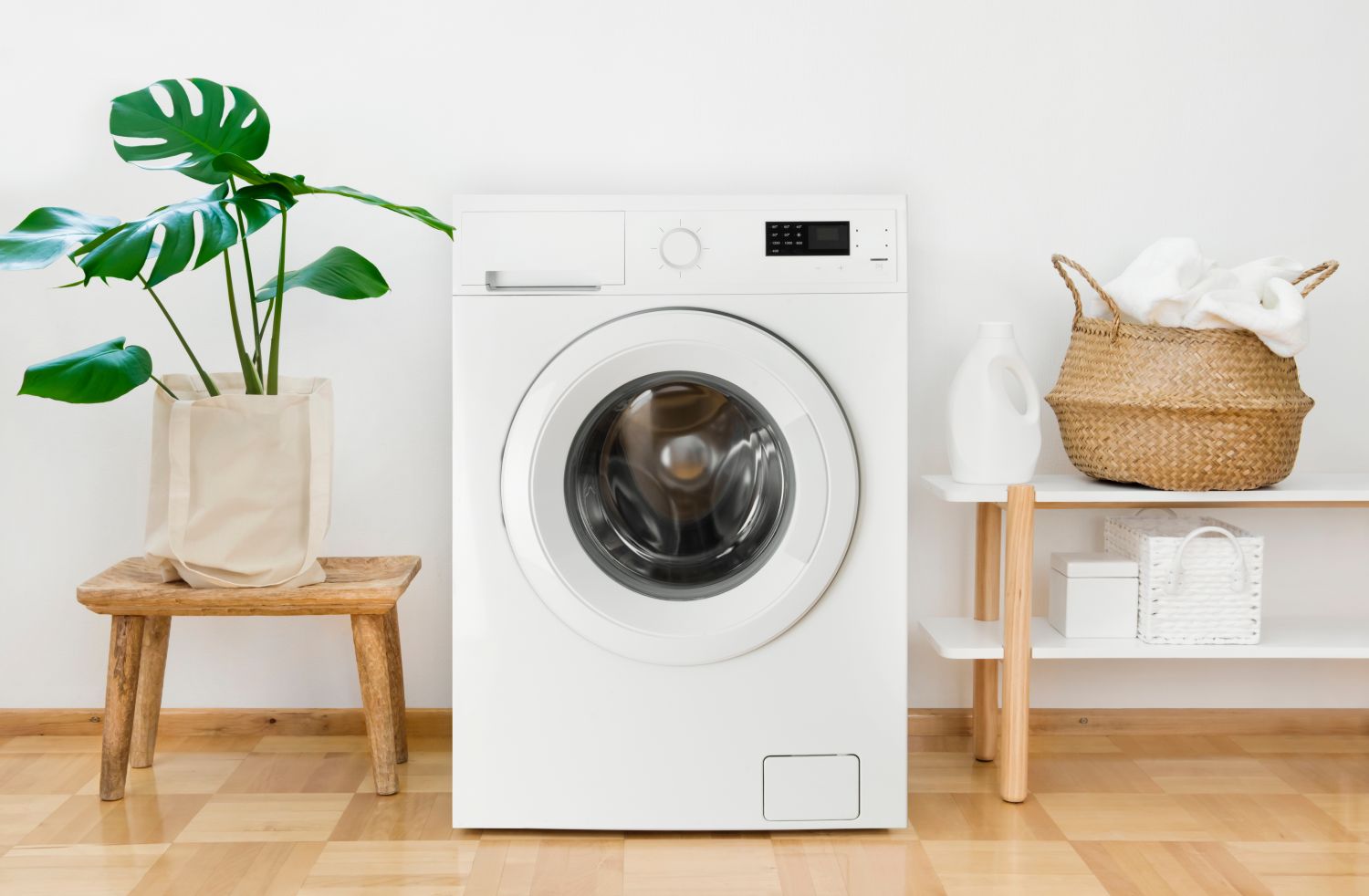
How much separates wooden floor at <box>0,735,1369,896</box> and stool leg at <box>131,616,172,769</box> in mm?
37

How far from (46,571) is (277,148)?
84 centimetres

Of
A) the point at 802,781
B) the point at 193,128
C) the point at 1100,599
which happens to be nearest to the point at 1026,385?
the point at 1100,599

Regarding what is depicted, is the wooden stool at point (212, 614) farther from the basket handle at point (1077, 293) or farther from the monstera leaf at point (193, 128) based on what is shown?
the basket handle at point (1077, 293)

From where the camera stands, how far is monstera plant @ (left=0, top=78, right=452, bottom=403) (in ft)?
4.31

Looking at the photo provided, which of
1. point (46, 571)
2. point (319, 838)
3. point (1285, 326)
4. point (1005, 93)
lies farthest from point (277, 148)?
point (1285, 326)

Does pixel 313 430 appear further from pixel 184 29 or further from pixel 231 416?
pixel 184 29

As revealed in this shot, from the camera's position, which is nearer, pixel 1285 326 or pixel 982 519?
pixel 1285 326

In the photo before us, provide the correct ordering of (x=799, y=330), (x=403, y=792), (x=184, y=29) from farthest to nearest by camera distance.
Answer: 1. (x=184, y=29)
2. (x=403, y=792)
3. (x=799, y=330)

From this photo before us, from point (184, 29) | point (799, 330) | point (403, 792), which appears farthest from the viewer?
point (184, 29)

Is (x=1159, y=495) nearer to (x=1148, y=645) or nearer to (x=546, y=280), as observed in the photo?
(x=1148, y=645)

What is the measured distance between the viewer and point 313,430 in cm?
156

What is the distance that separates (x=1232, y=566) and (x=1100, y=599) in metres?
0.19

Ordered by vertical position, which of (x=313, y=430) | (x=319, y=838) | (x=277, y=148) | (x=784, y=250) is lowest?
(x=319, y=838)

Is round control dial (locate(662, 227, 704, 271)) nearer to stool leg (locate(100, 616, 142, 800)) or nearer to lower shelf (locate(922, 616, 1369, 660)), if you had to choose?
lower shelf (locate(922, 616, 1369, 660))
